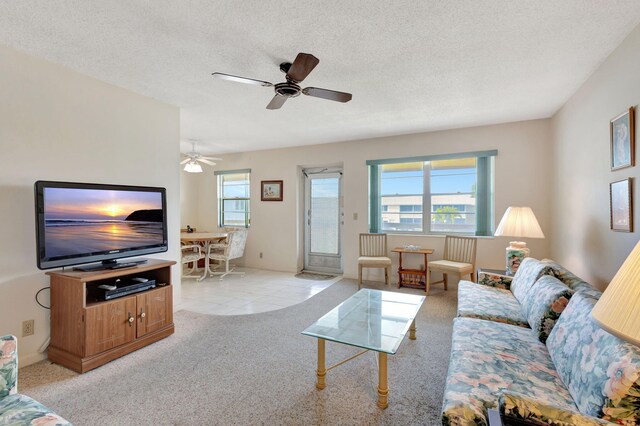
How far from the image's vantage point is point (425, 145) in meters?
4.62

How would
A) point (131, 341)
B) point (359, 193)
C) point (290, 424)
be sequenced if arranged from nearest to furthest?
point (290, 424)
point (131, 341)
point (359, 193)

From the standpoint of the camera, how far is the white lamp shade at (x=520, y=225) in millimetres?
3164

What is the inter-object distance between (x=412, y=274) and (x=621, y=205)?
271cm

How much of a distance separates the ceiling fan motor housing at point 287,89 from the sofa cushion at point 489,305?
2.29 metres

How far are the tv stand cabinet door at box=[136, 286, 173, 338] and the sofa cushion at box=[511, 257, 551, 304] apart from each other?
3.14 m

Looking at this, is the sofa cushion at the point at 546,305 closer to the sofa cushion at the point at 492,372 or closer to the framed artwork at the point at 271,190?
the sofa cushion at the point at 492,372

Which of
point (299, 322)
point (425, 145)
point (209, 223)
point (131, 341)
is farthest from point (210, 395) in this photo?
point (209, 223)

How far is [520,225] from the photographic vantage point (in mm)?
3215

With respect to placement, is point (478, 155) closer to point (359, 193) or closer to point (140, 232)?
point (359, 193)

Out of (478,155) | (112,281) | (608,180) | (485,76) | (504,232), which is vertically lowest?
(112,281)

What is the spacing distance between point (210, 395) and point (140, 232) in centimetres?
163

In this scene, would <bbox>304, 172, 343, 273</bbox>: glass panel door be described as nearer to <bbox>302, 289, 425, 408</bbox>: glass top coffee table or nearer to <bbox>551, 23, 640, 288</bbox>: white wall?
<bbox>302, 289, 425, 408</bbox>: glass top coffee table

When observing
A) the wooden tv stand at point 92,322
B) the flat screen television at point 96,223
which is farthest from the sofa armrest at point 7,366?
the flat screen television at point 96,223

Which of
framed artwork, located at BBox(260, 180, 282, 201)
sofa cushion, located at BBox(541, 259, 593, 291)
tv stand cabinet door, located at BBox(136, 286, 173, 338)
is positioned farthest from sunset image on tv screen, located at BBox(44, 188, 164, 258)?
sofa cushion, located at BBox(541, 259, 593, 291)
